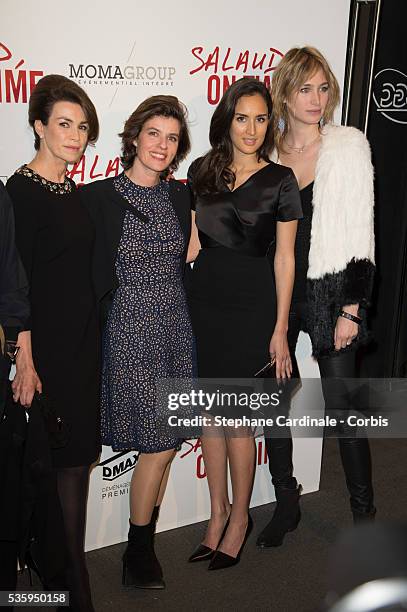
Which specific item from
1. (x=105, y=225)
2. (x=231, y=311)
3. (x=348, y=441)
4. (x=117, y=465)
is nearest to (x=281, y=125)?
(x=231, y=311)

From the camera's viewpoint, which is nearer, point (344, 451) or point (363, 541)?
point (363, 541)

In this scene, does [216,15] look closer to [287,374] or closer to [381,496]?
[287,374]

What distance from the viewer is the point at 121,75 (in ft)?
8.76

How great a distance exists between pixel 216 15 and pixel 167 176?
2.24 ft

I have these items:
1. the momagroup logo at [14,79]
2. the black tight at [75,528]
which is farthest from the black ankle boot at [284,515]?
the momagroup logo at [14,79]

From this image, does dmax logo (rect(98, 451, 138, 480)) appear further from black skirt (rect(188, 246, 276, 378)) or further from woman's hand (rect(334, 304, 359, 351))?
woman's hand (rect(334, 304, 359, 351))

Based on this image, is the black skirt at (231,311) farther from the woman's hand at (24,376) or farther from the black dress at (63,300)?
the woman's hand at (24,376)

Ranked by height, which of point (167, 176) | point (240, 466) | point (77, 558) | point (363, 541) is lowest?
point (77, 558)

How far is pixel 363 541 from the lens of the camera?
0.64m

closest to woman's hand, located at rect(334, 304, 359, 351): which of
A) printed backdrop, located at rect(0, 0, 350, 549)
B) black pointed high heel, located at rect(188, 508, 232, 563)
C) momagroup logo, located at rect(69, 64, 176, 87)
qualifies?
printed backdrop, located at rect(0, 0, 350, 549)

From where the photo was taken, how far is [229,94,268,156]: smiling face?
2.56 m

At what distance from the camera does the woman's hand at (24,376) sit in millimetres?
2197

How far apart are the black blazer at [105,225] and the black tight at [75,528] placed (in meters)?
0.59

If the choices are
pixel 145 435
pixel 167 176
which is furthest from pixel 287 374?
pixel 167 176
